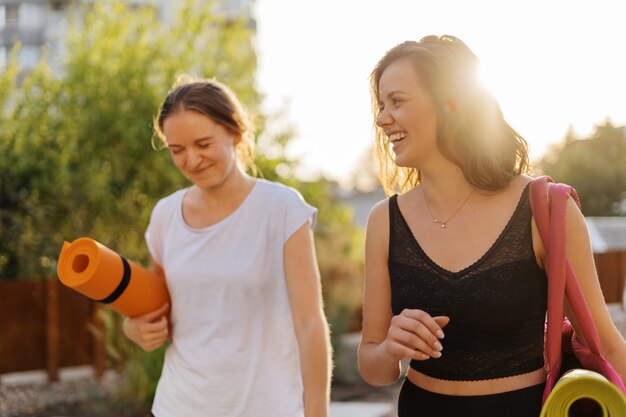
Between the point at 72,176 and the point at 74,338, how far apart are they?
2324 millimetres

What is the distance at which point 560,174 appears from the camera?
37.2m

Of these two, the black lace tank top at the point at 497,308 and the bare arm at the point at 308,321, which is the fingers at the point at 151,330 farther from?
the black lace tank top at the point at 497,308

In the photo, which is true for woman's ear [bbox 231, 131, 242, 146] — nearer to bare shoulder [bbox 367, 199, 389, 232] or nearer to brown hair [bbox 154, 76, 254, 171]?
brown hair [bbox 154, 76, 254, 171]

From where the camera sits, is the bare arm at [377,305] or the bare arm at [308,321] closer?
the bare arm at [377,305]

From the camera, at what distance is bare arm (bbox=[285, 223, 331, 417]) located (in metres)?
2.46

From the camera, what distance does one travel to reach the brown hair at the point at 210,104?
2.59m

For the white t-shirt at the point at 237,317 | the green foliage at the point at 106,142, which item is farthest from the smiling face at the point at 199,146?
the green foliage at the point at 106,142

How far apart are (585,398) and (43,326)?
1205cm

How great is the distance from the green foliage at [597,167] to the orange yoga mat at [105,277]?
35.1 metres

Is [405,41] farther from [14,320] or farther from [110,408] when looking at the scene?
[14,320]

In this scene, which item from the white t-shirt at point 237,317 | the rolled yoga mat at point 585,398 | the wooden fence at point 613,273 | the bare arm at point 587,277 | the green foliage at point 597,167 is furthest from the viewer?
the green foliage at point 597,167

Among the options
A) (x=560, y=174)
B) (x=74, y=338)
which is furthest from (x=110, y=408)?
(x=560, y=174)

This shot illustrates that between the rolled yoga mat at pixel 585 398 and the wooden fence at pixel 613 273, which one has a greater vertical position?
the rolled yoga mat at pixel 585 398

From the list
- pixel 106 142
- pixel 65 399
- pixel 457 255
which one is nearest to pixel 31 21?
pixel 106 142
